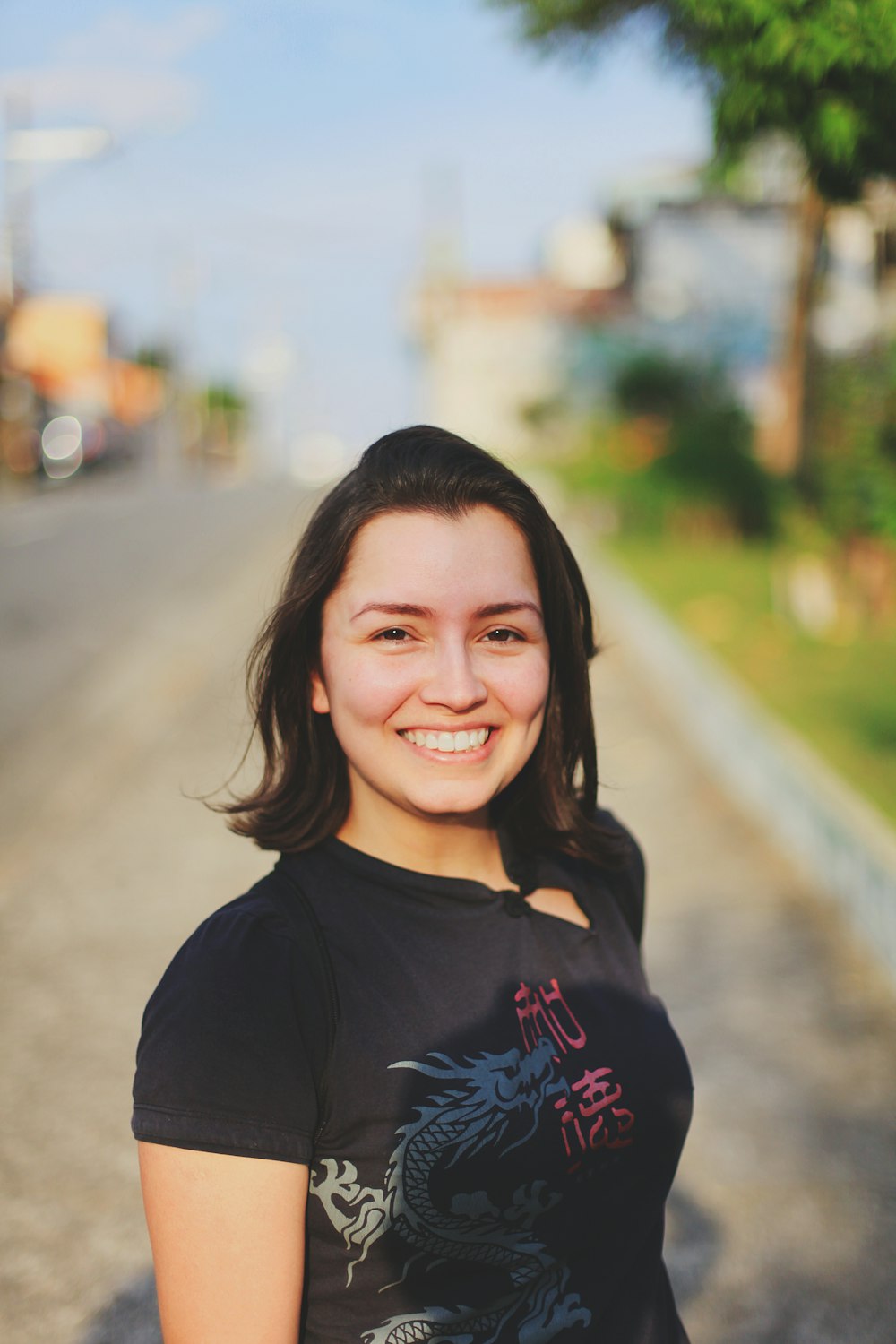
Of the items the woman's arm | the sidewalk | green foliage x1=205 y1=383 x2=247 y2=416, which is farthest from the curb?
green foliage x1=205 y1=383 x2=247 y2=416

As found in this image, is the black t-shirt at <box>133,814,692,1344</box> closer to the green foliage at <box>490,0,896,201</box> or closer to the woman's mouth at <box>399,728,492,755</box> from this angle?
the woman's mouth at <box>399,728,492,755</box>

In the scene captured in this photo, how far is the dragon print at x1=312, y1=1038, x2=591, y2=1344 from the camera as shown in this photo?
4.84 feet

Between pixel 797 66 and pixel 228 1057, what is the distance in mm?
1496

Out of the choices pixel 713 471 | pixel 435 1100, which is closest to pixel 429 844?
pixel 435 1100

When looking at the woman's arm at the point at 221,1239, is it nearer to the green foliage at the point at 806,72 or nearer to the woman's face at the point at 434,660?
the woman's face at the point at 434,660

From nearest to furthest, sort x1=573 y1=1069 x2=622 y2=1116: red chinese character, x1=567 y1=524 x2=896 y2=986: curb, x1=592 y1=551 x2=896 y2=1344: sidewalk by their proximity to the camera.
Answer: x1=573 y1=1069 x2=622 y2=1116: red chinese character, x1=592 y1=551 x2=896 y2=1344: sidewalk, x1=567 y1=524 x2=896 y2=986: curb

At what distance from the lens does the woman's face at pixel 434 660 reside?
64.7 inches

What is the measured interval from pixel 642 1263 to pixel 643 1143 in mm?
163

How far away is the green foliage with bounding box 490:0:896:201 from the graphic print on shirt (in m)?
1.29

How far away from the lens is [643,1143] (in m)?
1.65

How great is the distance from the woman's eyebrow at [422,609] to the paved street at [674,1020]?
1643 mm

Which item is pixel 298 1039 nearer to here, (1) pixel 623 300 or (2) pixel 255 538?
(2) pixel 255 538

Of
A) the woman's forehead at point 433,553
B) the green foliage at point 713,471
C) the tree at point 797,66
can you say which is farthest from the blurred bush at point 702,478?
the woman's forehead at point 433,553

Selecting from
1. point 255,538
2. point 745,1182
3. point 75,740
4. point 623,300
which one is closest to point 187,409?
point 623,300
